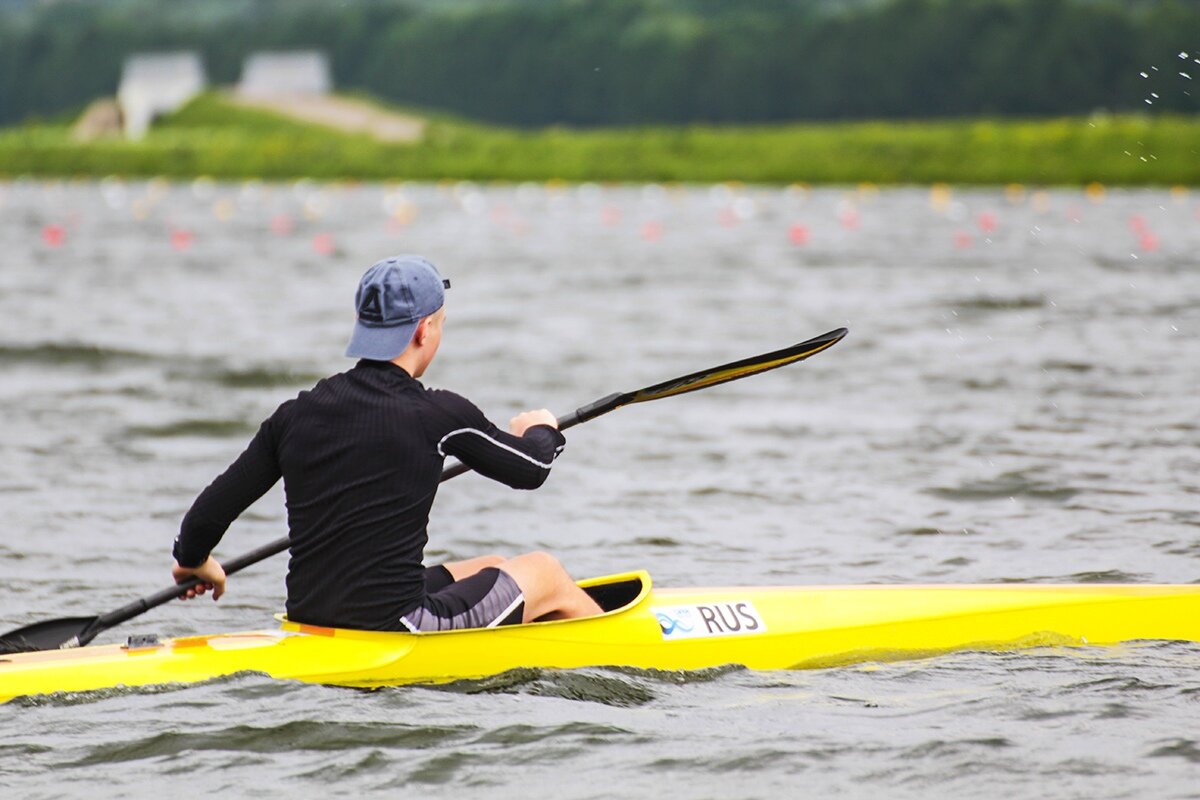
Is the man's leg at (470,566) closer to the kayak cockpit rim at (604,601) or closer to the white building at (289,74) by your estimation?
the kayak cockpit rim at (604,601)

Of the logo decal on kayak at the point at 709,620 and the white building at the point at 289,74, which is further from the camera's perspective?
the white building at the point at 289,74

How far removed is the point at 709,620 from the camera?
21.0 feet

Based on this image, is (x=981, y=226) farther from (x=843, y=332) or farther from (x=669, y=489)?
(x=843, y=332)

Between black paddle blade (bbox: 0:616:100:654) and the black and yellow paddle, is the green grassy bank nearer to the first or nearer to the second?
the black and yellow paddle

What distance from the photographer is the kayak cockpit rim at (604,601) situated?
5832mm

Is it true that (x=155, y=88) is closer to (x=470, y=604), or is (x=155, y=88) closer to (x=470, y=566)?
(x=470, y=566)

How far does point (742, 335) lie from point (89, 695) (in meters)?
11.4

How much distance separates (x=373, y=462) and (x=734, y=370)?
1.97m

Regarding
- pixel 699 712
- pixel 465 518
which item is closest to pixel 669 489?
pixel 465 518

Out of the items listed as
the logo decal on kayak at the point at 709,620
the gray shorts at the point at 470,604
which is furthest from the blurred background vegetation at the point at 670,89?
the gray shorts at the point at 470,604

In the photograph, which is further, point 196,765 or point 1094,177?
point 1094,177

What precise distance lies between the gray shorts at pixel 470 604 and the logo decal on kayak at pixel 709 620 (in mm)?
596

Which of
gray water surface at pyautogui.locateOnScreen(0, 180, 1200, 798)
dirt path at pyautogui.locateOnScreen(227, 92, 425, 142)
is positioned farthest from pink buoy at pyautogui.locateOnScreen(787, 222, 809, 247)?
dirt path at pyautogui.locateOnScreen(227, 92, 425, 142)

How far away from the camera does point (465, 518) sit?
9.79 meters
